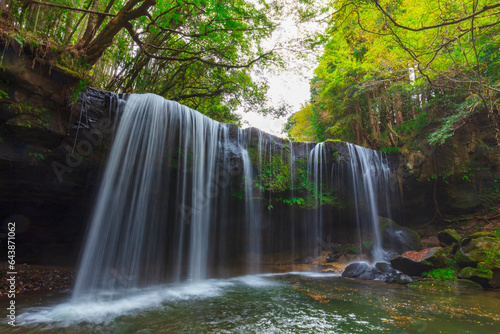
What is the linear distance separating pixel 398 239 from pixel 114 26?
12917mm

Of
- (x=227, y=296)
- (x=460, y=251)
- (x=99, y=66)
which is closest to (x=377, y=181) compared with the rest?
(x=460, y=251)

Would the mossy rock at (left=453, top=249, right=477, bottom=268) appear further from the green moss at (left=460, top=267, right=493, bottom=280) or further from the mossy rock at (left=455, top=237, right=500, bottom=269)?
the green moss at (left=460, top=267, right=493, bottom=280)

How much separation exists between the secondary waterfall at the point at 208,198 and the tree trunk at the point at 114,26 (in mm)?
1529

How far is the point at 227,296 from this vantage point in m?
5.57

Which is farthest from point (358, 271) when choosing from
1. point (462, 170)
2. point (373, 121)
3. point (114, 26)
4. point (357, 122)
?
point (114, 26)

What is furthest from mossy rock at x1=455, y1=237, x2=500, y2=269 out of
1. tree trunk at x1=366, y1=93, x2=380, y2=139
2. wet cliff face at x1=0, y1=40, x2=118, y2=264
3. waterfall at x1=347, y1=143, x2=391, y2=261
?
wet cliff face at x1=0, y1=40, x2=118, y2=264

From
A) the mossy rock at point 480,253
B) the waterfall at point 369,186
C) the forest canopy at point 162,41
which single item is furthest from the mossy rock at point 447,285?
the forest canopy at point 162,41

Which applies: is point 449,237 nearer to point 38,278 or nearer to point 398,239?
point 398,239

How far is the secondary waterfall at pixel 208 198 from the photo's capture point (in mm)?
6629

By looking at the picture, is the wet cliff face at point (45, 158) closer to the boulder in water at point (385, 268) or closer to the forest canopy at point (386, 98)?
the forest canopy at point (386, 98)

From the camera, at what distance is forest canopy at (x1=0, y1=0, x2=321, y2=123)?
18.1ft

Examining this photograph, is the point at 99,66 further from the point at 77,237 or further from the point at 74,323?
the point at 74,323

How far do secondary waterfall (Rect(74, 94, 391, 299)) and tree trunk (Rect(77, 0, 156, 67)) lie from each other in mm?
1529

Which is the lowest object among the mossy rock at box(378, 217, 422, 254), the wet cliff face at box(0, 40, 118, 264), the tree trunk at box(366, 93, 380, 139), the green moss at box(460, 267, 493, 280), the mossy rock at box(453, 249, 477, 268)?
the green moss at box(460, 267, 493, 280)
